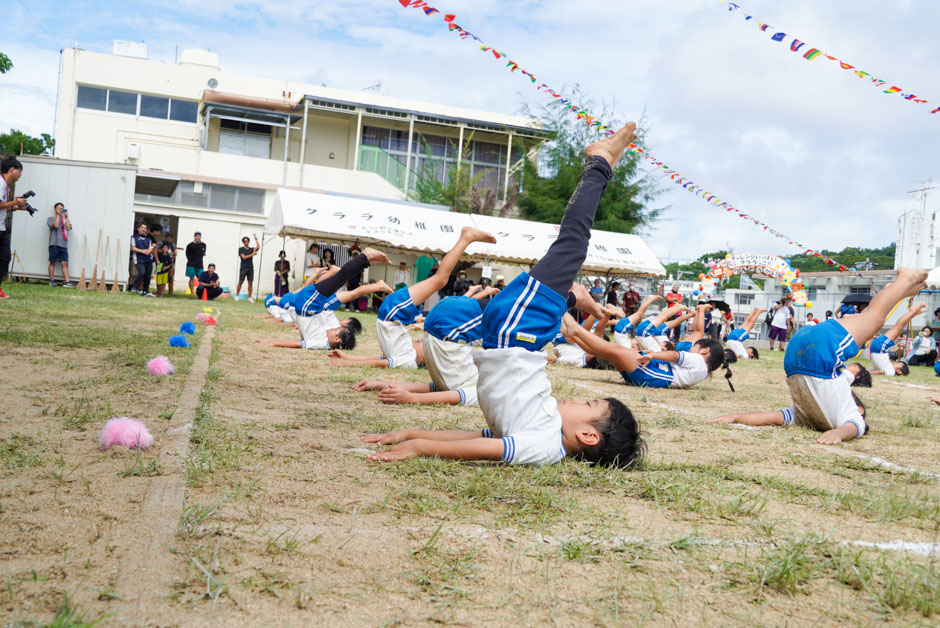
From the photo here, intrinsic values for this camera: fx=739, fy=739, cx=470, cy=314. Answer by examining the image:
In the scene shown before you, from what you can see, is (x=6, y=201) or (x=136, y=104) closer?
(x=6, y=201)

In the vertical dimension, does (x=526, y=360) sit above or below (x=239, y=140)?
below

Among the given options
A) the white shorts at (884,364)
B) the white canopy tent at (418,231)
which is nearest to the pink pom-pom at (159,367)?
the white canopy tent at (418,231)

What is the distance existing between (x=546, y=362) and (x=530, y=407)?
0.72 meters

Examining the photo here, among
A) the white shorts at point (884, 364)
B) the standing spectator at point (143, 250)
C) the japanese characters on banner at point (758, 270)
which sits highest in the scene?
the japanese characters on banner at point (758, 270)

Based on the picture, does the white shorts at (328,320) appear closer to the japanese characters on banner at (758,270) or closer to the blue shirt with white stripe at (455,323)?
the blue shirt with white stripe at (455,323)

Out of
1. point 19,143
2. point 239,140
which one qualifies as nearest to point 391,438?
point 239,140

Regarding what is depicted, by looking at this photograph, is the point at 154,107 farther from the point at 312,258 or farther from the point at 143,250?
the point at 143,250

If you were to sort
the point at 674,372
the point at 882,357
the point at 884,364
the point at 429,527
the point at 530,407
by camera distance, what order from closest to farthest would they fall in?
the point at 429,527
the point at 530,407
the point at 674,372
the point at 884,364
the point at 882,357

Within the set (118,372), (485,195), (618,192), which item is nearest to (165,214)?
(485,195)

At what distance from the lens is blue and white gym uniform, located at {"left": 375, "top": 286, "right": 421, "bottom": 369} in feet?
23.4

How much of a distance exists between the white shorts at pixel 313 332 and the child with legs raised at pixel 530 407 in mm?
5842

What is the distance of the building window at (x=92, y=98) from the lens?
1097 inches

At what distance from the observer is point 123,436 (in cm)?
297

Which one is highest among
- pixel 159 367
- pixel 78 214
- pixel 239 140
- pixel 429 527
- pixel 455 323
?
pixel 239 140
